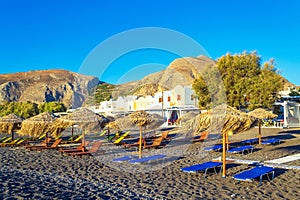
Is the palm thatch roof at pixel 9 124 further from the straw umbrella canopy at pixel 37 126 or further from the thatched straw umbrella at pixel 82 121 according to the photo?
the thatched straw umbrella at pixel 82 121

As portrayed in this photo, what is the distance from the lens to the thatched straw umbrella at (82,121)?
1227cm

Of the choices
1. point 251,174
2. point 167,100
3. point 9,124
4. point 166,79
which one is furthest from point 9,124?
point 166,79

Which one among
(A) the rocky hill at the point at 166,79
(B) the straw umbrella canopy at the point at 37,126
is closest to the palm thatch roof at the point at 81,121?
(B) the straw umbrella canopy at the point at 37,126

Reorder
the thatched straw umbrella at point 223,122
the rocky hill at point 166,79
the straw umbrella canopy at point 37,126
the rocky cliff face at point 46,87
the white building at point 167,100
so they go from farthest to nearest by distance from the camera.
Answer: the rocky cliff face at point 46,87, the rocky hill at point 166,79, the white building at point 167,100, the straw umbrella canopy at point 37,126, the thatched straw umbrella at point 223,122

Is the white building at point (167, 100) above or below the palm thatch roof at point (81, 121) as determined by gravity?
above

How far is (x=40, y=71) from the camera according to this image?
4510 inches

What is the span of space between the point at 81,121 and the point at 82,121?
4 cm

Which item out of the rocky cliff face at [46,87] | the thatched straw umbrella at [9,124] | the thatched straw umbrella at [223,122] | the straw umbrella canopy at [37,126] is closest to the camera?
the thatched straw umbrella at [223,122]

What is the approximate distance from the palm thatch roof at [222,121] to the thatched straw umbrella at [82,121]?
5704 millimetres

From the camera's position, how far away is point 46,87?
9788 cm

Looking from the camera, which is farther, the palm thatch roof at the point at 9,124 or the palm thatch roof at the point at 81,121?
the palm thatch roof at the point at 9,124

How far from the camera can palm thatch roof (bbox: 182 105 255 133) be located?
7160 millimetres

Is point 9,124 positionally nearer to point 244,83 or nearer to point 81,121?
point 81,121

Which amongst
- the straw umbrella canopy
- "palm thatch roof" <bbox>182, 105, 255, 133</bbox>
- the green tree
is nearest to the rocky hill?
the green tree
